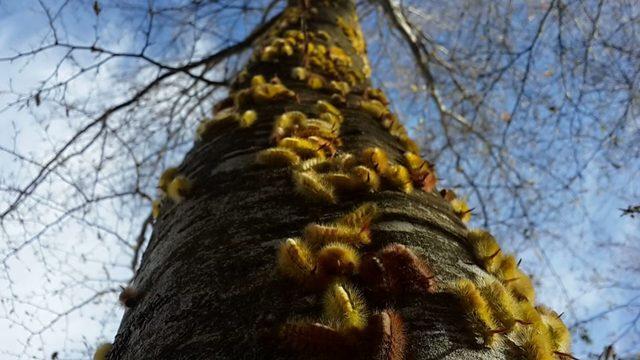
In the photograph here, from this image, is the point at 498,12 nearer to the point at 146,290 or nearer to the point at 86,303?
the point at 86,303

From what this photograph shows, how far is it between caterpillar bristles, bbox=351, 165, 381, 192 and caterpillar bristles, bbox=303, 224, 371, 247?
0.64 feet

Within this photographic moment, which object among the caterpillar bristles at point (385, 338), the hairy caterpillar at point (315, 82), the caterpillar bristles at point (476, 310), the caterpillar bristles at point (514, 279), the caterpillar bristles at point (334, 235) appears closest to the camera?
the caterpillar bristles at point (385, 338)

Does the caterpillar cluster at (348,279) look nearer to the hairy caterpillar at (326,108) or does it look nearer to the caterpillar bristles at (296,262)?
the caterpillar bristles at (296,262)

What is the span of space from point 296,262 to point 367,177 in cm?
34

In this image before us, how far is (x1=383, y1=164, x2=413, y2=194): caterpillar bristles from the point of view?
120cm

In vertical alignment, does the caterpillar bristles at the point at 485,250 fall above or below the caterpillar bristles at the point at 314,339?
above

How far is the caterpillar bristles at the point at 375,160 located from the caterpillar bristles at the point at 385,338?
1.74 feet

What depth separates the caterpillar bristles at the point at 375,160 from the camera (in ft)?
3.94

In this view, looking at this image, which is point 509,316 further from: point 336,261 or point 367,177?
point 367,177

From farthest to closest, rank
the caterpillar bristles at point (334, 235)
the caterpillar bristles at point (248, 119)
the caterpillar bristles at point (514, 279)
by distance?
the caterpillar bristles at point (248, 119) < the caterpillar bristles at point (514, 279) < the caterpillar bristles at point (334, 235)

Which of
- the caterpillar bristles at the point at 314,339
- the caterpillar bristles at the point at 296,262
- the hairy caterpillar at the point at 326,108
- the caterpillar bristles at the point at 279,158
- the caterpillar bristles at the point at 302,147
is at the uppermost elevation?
the hairy caterpillar at the point at 326,108

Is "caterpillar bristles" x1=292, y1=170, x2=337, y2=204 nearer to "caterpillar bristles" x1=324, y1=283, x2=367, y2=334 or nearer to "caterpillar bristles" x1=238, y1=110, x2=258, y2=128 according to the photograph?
"caterpillar bristles" x1=324, y1=283, x2=367, y2=334

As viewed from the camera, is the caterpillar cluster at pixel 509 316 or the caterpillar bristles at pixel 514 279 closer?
the caterpillar cluster at pixel 509 316

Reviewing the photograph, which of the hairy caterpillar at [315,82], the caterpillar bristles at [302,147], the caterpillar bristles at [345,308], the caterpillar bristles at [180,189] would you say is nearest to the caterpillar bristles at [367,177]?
the caterpillar bristles at [302,147]
